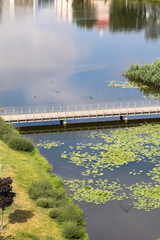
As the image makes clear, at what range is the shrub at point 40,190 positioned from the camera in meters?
50.9

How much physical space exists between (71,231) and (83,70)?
82.5 metres

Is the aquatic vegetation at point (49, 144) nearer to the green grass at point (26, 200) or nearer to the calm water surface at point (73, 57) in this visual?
the green grass at point (26, 200)

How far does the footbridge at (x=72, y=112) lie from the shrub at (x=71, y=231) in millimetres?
37588

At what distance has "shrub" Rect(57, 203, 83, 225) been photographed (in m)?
46.9

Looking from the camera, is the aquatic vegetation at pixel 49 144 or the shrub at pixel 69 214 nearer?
the shrub at pixel 69 214

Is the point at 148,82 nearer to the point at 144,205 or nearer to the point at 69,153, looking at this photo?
the point at 69,153

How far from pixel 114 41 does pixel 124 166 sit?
105m

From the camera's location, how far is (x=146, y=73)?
109312mm

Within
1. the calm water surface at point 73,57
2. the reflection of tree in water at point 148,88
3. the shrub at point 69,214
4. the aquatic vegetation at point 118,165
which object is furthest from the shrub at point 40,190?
the reflection of tree in water at point 148,88

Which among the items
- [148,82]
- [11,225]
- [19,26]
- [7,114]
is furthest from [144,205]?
[19,26]

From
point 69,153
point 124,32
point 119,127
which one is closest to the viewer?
point 69,153

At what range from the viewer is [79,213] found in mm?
49719

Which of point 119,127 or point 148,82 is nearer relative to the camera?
point 119,127

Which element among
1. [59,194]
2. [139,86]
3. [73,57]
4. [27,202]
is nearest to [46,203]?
Answer: [27,202]
